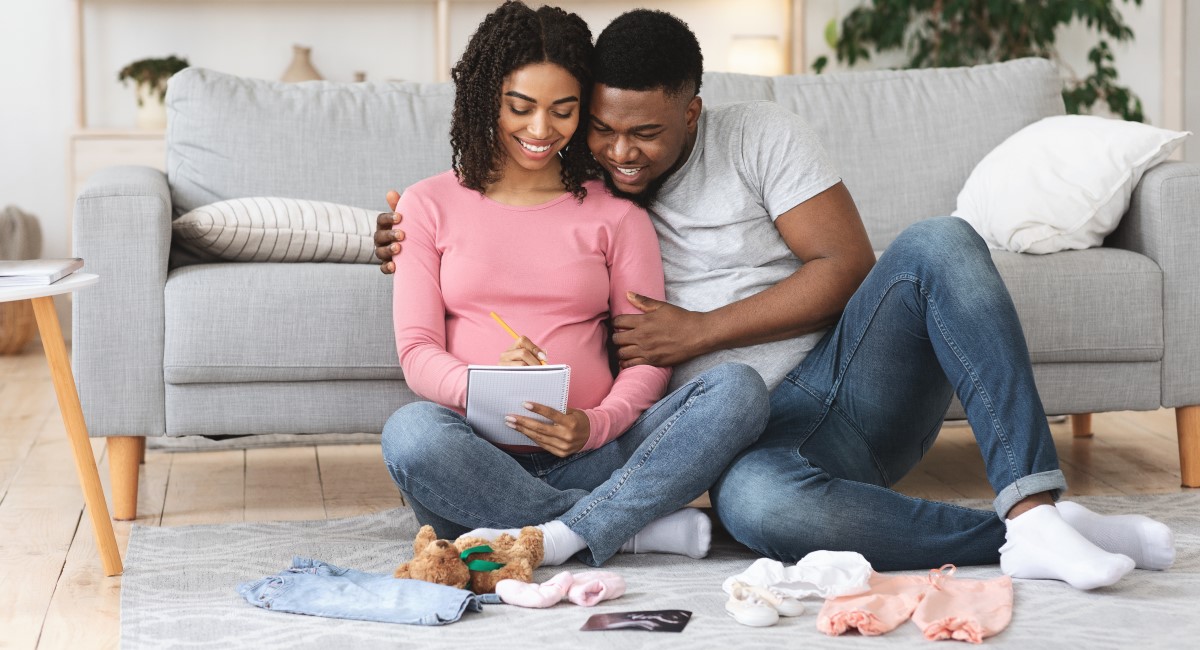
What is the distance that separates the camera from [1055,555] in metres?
1.53

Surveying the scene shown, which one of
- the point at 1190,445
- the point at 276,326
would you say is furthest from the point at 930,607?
the point at 276,326

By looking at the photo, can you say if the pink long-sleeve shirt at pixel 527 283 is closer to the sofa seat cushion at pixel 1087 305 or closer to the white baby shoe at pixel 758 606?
the white baby shoe at pixel 758 606

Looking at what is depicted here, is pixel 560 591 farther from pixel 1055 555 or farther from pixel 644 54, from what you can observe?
pixel 644 54

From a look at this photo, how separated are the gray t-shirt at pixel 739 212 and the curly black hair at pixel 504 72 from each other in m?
0.16

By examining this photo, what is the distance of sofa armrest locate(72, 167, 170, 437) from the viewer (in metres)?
2.07

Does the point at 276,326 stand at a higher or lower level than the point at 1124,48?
lower

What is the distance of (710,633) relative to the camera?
4.79 feet

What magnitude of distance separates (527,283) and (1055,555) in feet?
2.62

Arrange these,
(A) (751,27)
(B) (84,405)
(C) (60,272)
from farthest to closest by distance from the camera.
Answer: (A) (751,27), (B) (84,405), (C) (60,272)

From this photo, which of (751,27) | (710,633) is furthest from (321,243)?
(751,27)

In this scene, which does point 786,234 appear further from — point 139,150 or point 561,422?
point 139,150

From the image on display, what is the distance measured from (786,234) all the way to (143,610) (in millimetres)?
1026

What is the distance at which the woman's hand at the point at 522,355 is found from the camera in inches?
66.0

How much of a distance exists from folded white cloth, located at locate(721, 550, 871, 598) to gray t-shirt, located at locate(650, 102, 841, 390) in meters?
0.33
